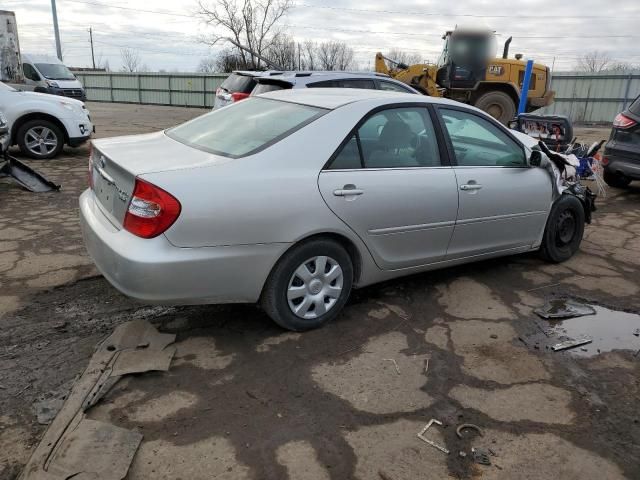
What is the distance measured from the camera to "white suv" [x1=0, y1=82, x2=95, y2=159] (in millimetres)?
8758

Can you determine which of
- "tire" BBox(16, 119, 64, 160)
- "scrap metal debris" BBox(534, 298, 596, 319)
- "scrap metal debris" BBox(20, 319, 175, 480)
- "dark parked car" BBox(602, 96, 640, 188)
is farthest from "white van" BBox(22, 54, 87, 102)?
"scrap metal debris" BBox(534, 298, 596, 319)

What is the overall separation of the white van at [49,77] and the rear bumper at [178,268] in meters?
19.9

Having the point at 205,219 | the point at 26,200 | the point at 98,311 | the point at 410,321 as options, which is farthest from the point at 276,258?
the point at 26,200

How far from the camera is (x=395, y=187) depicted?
3551mm

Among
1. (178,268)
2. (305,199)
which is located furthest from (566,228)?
(178,268)

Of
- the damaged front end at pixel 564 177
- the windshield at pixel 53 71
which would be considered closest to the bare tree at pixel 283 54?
the windshield at pixel 53 71

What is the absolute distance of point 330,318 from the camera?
3.57 metres

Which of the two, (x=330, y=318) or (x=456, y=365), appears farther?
(x=330, y=318)

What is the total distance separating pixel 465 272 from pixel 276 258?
2168mm

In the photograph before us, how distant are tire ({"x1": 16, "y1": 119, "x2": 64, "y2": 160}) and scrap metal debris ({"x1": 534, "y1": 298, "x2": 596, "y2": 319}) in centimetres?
854

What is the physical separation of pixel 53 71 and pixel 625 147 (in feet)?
70.1

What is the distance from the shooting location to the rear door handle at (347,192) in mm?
3299

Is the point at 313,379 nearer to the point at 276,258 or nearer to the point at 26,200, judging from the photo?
the point at 276,258

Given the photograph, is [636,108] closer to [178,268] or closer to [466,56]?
[178,268]
